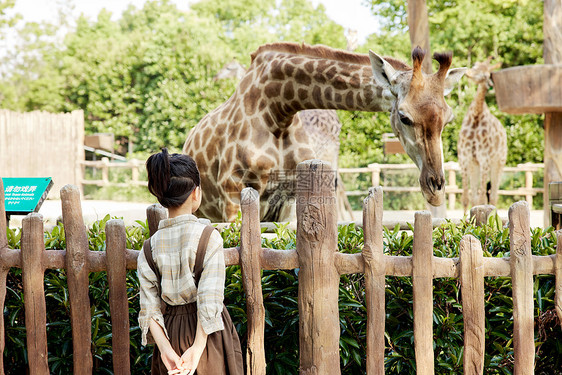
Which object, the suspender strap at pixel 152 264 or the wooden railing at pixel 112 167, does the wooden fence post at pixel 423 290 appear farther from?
the wooden railing at pixel 112 167

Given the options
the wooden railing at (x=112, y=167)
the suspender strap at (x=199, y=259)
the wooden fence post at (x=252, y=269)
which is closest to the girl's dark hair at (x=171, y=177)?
the suspender strap at (x=199, y=259)

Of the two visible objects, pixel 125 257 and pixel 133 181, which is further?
pixel 133 181

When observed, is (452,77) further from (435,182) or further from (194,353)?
(194,353)

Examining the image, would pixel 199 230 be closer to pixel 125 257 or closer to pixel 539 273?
pixel 125 257

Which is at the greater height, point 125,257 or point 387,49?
point 387,49

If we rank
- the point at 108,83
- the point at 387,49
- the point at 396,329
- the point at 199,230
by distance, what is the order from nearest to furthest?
the point at 199,230, the point at 396,329, the point at 387,49, the point at 108,83

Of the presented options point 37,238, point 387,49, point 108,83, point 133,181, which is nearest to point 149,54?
point 108,83

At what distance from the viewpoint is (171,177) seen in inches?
88.7

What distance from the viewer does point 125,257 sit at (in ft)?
8.63

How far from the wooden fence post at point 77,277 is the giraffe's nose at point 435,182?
1991 mm

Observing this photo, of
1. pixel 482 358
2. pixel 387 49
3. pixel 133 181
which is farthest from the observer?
pixel 387 49

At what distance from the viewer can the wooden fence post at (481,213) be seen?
10.7ft

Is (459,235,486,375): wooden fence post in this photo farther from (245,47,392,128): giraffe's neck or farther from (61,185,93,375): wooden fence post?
(61,185,93,375): wooden fence post

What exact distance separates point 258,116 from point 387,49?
13712mm
